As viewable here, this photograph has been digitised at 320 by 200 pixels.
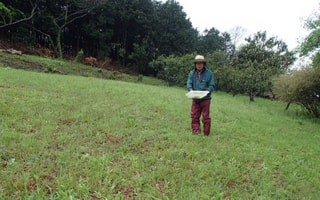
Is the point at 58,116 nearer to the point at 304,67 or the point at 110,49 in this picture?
the point at 304,67

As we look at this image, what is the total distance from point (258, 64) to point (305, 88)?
378 inches

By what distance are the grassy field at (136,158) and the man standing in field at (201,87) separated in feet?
1.04

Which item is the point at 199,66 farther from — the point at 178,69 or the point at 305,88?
the point at 178,69

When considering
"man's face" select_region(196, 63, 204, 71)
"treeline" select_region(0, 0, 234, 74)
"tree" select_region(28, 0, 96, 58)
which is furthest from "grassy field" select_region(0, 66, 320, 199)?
"treeline" select_region(0, 0, 234, 74)

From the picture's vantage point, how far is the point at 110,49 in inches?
939

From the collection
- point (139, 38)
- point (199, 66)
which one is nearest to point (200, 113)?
point (199, 66)

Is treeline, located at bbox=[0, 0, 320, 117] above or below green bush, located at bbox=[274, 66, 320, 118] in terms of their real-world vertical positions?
above

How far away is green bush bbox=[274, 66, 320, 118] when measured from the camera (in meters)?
7.64

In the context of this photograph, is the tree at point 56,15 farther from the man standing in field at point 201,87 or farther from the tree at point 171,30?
the man standing in field at point 201,87

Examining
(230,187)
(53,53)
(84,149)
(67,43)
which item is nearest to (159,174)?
(230,187)

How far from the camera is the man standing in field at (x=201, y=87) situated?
12.3 ft

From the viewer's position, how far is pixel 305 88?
7812mm

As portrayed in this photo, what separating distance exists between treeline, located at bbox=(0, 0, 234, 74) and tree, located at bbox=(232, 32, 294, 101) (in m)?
7.61

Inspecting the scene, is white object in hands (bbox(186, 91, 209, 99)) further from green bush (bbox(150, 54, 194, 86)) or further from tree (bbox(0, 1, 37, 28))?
tree (bbox(0, 1, 37, 28))
